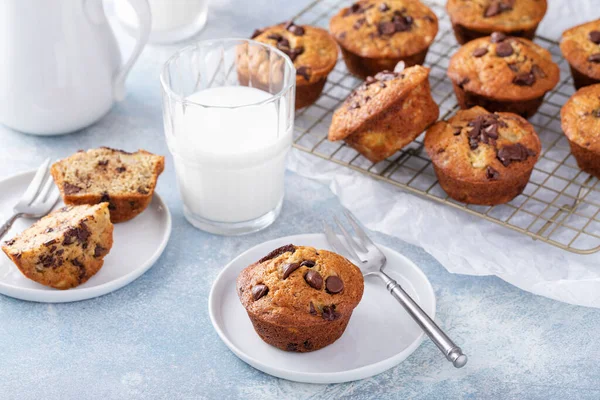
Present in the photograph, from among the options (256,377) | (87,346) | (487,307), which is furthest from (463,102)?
(87,346)

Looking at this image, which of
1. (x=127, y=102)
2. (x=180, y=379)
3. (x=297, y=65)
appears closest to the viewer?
(x=180, y=379)

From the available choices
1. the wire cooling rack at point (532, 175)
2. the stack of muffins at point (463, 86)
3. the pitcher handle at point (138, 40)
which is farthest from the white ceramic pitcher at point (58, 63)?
the wire cooling rack at point (532, 175)

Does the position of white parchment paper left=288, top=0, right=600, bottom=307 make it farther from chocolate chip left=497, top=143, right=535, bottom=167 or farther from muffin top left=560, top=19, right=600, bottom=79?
muffin top left=560, top=19, right=600, bottom=79

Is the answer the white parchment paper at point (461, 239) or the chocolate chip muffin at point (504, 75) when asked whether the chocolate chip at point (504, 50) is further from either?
the white parchment paper at point (461, 239)

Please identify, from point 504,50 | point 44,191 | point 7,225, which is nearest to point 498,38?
point 504,50

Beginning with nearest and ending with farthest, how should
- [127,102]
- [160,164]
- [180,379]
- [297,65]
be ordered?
[180,379] < [160,164] < [297,65] < [127,102]

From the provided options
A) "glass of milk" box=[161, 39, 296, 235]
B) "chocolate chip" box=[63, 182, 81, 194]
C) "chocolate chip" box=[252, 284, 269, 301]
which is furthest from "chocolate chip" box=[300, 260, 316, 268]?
"chocolate chip" box=[63, 182, 81, 194]

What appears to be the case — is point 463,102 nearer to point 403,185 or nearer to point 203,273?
point 403,185
